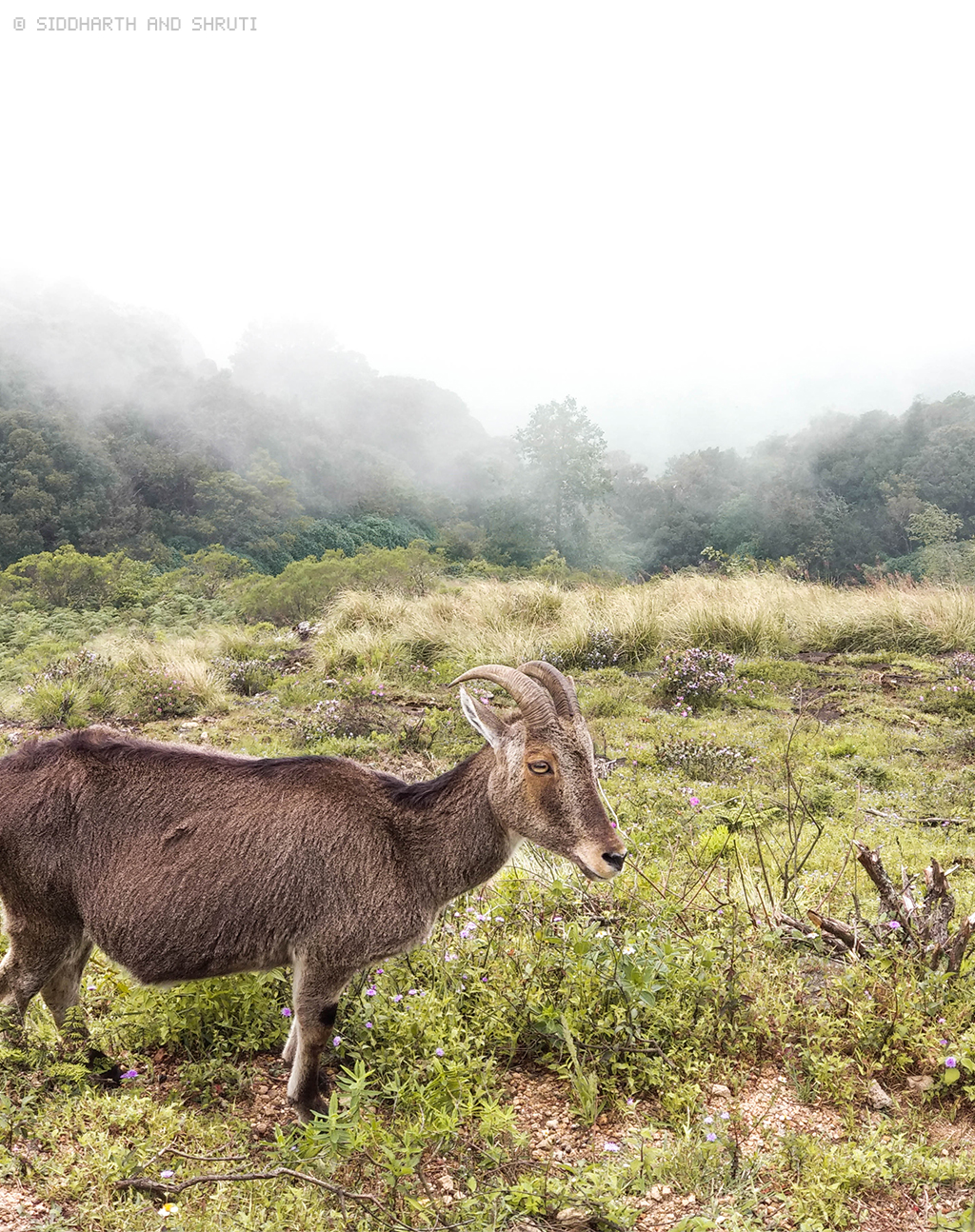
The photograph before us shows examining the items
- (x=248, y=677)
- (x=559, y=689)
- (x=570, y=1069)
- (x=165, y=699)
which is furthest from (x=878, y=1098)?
(x=248, y=677)

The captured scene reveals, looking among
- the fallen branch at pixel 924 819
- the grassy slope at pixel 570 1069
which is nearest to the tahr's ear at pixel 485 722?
the grassy slope at pixel 570 1069

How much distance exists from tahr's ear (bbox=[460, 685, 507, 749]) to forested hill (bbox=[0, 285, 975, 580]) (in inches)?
827

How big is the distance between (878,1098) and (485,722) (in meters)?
1.97

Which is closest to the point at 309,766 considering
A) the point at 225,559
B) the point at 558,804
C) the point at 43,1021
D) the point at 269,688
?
the point at 558,804

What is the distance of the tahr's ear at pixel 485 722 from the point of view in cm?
281

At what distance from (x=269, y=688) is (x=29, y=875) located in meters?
8.48

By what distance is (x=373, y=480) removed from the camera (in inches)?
1561

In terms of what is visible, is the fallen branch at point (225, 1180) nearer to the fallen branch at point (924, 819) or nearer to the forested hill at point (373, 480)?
the fallen branch at point (924, 819)

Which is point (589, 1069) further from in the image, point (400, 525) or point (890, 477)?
point (890, 477)

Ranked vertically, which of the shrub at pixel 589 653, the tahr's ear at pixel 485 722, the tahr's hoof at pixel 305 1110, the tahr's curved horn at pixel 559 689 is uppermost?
the tahr's curved horn at pixel 559 689

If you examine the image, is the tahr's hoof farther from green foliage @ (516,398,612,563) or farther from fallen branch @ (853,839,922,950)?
green foliage @ (516,398,612,563)

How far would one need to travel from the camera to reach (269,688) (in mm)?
11062

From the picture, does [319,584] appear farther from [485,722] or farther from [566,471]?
[566,471]

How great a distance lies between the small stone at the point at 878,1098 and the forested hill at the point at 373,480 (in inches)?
835
